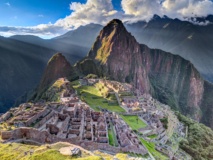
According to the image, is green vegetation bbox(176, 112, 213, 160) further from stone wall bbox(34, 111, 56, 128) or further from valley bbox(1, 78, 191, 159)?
stone wall bbox(34, 111, 56, 128)

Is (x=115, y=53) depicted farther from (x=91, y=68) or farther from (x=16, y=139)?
(x=16, y=139)

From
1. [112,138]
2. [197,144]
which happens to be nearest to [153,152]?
[112,138]

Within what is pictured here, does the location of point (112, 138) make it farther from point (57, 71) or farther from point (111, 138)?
point (57, 71)

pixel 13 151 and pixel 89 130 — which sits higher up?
pixel 13 151

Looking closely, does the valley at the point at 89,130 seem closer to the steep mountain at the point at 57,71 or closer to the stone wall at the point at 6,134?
the stone wall at the point at 6,134

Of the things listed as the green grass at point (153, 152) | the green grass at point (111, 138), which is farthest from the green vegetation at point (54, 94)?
the green grass at point (153, 152)

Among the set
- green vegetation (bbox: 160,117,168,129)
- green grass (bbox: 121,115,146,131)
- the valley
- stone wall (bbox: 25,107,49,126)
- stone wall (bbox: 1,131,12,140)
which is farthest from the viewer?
green vegetation (bbox: 160,117,168,129)

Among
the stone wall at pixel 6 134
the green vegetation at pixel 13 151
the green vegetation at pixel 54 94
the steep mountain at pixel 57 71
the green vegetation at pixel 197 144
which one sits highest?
the steep mountain at pixel 57 71

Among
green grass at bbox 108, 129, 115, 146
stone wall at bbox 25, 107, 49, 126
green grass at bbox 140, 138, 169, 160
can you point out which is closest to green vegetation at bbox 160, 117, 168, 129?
green grass at bbox 140, 138, 169, 160

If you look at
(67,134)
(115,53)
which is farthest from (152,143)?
(115,53)

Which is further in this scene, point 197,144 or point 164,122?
point 164,122

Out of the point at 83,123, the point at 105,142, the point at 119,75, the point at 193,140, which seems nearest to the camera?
the point at 105,142
